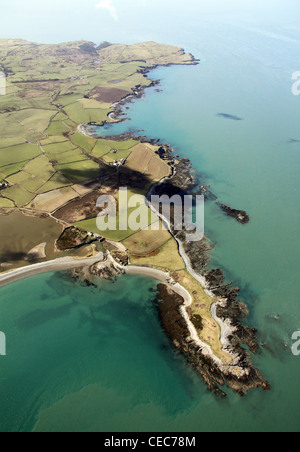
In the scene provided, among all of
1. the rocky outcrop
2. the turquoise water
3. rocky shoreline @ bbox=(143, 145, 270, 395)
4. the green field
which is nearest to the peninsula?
rocky shoreline @ bbox=(143, 145, 270, 395)

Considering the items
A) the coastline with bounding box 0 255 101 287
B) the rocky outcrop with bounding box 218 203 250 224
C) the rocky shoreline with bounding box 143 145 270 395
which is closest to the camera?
the rocky shoreline with bounding box 143 145 270 395

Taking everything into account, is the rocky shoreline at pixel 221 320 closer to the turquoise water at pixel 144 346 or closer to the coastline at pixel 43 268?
the turquoise water at pixel 144 346

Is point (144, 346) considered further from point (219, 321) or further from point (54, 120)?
point (54, 120)

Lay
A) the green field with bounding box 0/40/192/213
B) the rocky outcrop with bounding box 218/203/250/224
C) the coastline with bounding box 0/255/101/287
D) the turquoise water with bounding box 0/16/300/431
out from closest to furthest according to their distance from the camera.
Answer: the turquoise water with bounding box 0/16/300/431 < the coastline with bounding box 0/255/101/287 < the rocky outcrop with bounding box 218/203/250/224 < the green field with bounding box 0/40/192/213

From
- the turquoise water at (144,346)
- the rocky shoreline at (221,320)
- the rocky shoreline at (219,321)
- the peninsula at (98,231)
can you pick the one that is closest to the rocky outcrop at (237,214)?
the rocky shoreline at (219,321)

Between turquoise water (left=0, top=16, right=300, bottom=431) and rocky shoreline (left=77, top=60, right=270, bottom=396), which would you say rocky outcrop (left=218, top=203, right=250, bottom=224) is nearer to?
rocky shoreline (left=77, top=60, right=270, bottom=396)

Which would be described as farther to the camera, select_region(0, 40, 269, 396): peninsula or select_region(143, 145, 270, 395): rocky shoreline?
select_region(0, 40, 269, 396): peninsula

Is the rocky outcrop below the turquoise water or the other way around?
the other way around

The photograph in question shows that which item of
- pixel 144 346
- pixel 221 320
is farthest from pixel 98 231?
pixel 221 320
